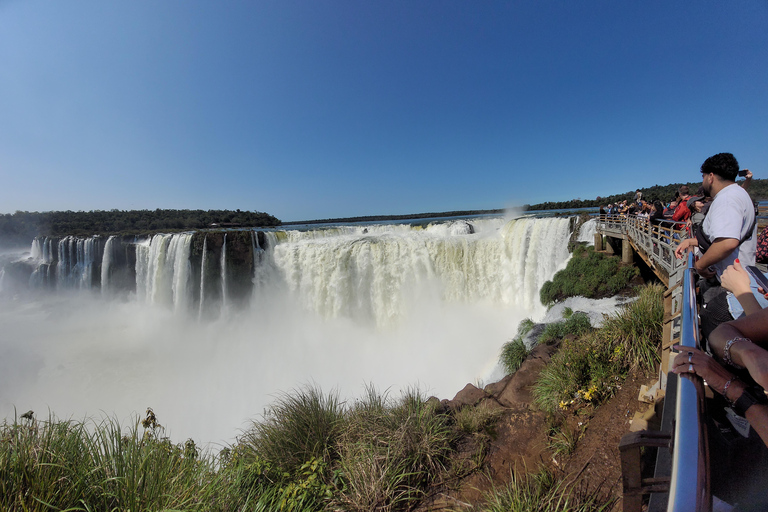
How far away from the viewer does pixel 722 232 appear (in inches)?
84.6

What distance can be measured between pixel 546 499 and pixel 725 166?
120 inches

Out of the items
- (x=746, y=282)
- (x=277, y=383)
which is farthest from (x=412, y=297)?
(x=746, y=282)

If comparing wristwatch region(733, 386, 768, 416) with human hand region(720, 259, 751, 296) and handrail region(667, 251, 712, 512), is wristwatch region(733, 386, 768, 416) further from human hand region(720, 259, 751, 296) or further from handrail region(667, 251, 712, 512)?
human hand region(720, 259, 751, 296)

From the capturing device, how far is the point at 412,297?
53.7 feet

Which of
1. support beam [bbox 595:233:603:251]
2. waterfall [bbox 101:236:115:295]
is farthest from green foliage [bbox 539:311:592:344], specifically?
waterfall [bbox 101:236:115:295]

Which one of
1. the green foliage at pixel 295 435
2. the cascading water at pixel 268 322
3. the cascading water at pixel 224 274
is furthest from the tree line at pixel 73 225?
the green foliage at pixel 295 435

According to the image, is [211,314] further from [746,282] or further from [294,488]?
[746,282]

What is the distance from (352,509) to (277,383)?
1327cm

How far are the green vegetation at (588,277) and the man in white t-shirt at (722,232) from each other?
1089cm

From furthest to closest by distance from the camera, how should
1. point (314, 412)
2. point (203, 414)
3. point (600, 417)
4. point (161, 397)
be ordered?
1. point (161, 397)
2. point (203, 414)
3. point (314, 412)
4. point (600, 417)

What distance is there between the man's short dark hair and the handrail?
247 cm

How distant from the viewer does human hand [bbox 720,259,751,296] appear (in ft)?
5.37

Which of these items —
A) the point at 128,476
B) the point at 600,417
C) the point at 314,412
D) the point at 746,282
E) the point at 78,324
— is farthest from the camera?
the point at 78,324

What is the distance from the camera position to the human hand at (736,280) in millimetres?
1637
